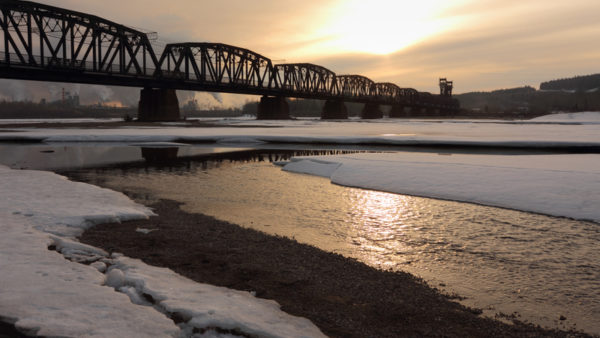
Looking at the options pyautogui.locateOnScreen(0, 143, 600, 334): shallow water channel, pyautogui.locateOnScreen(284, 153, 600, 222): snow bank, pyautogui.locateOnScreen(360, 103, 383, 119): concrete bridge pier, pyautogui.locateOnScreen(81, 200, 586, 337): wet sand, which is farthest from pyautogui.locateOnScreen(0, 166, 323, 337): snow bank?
pyautogui.locateOnScreen(360, 103, 383, 119): concrete bridge pier

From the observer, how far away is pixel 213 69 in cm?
7538

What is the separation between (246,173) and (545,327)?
1297 cm

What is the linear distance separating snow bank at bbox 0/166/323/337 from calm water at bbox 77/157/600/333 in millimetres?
2604

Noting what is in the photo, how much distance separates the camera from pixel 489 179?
13.0 m

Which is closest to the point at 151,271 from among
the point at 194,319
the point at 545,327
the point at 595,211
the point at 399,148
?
the point at 194,319

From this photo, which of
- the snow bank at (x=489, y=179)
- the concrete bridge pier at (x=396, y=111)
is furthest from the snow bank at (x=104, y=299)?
the concrete bridge pier at (x=396, y=111)

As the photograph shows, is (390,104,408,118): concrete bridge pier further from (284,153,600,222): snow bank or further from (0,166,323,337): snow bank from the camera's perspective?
(0,166,323,337): snow bank

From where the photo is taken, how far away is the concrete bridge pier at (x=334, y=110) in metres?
112

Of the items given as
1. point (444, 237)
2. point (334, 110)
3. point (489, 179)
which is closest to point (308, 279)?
point (444, 237)

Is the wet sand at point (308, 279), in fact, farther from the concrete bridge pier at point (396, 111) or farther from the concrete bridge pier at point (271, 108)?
the concrete bridge pier at point (396, 111)

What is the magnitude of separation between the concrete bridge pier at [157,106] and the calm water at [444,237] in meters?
50.7

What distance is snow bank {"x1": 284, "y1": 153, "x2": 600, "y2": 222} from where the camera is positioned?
10376 millimetres

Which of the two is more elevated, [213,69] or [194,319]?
[213,69]

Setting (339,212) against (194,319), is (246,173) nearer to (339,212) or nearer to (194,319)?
(339,212)
